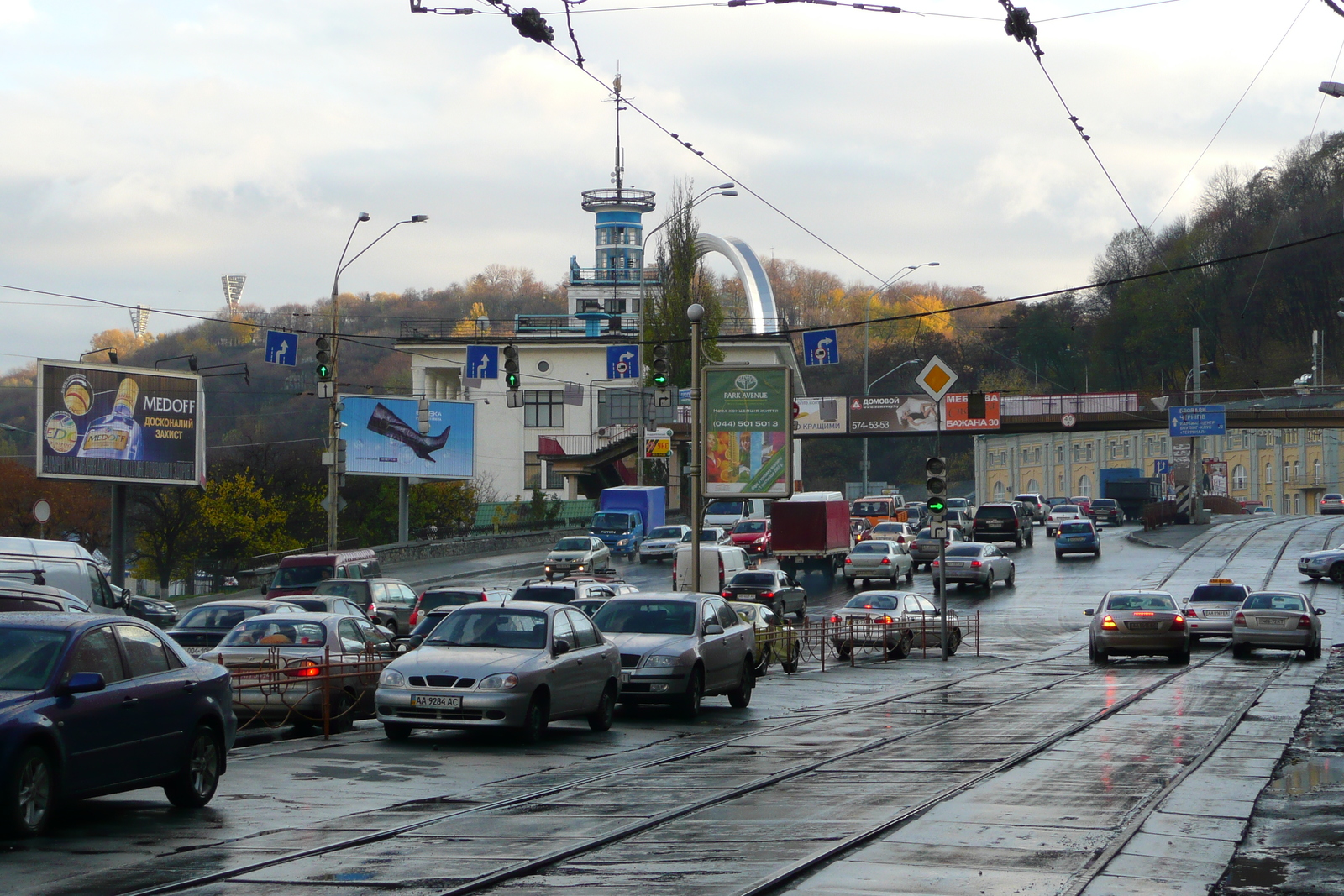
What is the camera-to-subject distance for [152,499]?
63844 millimetres

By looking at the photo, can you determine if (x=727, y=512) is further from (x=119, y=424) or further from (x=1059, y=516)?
(x=119, y=424)

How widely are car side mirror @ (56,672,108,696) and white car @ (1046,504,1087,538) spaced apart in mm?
62240

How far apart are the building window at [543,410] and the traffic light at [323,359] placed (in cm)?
5169

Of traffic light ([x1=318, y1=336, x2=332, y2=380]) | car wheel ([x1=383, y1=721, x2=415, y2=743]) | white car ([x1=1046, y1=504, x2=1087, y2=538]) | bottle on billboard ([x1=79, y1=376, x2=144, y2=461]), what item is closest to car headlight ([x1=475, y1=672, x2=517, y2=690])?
car wheel ([x1=383, y1=721, x2=415, y2=743])

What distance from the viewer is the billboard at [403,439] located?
194 ft

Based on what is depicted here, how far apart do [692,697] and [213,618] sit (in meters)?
7.54

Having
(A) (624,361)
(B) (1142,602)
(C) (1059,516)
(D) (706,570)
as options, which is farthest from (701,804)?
(C) (1059,516)

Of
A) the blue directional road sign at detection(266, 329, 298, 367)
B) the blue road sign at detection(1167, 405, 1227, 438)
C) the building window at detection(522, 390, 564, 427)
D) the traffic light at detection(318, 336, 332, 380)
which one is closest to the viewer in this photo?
the traffic light at detection(318, 336, 332, 380)

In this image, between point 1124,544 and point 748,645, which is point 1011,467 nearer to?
point 1124,544

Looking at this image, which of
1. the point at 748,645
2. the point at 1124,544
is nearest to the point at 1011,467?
the point at 1124,544

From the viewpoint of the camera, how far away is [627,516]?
58.5m

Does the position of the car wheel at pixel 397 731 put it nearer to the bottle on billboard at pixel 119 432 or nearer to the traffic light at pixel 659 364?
the traffic light at pixel 659 364

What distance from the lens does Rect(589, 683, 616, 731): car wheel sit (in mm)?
16641

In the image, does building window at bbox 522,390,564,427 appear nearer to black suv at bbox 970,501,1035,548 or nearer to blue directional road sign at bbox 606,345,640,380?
black suv at bbox 970,501,1035,548
